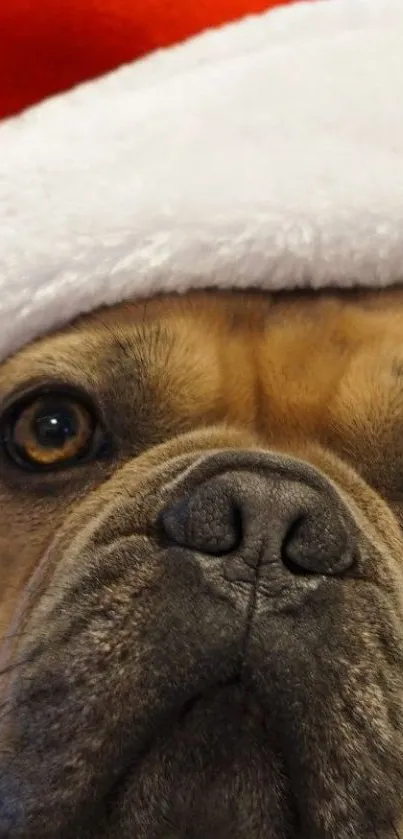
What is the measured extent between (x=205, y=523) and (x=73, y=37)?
3.30 ft

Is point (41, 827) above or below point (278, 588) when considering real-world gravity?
below

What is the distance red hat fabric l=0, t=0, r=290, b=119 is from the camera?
71.3 inches

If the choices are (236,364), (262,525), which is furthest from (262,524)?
(236,364)

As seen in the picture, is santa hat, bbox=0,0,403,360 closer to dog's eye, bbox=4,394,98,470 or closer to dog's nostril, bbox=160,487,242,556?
dog's eye, bbox=4,394,98,470

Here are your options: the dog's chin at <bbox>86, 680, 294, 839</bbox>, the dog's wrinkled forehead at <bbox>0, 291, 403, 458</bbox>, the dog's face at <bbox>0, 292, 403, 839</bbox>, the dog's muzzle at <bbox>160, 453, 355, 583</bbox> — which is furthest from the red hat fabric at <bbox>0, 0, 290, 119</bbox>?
the dog's chin at <bbox>86, 680, 294, 839</bbox>

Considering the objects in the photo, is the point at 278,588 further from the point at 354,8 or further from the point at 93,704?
the point at 354,8

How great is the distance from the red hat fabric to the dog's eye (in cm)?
62

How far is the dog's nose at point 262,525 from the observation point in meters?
1.30

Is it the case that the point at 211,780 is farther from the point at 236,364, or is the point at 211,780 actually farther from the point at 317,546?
the point at 236,364

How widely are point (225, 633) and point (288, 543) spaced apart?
15 centimetres

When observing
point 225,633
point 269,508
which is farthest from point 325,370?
point 225,633

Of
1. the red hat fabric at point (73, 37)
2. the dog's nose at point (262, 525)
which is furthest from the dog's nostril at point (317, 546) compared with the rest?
the red hat fabric at point (73, 37)

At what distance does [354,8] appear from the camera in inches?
74.4

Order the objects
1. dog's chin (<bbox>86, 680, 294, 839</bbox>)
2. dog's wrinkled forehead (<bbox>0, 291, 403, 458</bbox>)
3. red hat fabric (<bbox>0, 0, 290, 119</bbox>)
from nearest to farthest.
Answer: dog's chin (<bbox>86, 680, 294, 839</bbox>), dog's wrinkled forehead (<bbox>0, 291, 403, 458</bbox>), red hat fabric (<bbox>0, 0, 290, 119</bbox>)
